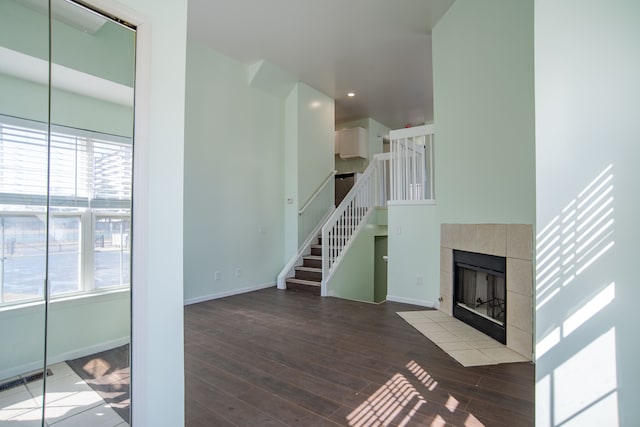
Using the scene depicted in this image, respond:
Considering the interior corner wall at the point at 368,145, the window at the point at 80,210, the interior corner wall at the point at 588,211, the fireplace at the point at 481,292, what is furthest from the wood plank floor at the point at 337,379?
the interior corner wall at the point at 368,145

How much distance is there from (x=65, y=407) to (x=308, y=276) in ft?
13.2

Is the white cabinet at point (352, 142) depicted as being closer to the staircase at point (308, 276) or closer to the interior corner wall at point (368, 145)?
→ the interior corner wall at point (368, 145)

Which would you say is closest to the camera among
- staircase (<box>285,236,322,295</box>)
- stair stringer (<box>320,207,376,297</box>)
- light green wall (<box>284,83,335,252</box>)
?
stair stringer (<box>320,207,376,297</box>)

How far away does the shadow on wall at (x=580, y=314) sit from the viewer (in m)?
1.01

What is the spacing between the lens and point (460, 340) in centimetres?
293

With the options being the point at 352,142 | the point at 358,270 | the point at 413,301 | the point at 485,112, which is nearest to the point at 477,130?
the point at 485,112

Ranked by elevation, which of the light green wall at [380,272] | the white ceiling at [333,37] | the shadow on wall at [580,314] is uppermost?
the white ceiling at [333,37]

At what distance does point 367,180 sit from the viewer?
565cm

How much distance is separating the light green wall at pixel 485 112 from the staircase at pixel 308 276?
7.35 feet

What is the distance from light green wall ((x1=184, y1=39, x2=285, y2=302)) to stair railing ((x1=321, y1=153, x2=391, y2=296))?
46.5 inches

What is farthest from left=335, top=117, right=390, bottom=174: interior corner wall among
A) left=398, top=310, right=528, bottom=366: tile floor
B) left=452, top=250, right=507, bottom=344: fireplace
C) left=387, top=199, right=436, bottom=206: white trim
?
left=398, top=310, right=528, bottom=366: tile floor

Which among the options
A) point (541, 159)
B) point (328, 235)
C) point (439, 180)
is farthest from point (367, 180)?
point (541, 159)

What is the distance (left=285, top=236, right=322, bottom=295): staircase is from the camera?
198 inches

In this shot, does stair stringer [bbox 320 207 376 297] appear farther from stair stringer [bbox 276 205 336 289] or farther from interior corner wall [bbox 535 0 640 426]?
interior corner wall [bbox 535 0 640 426]
